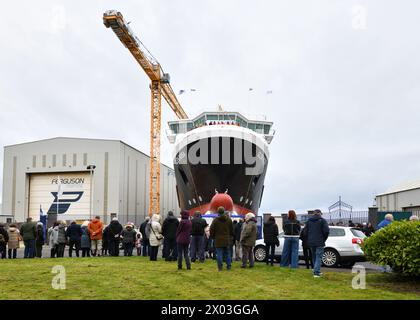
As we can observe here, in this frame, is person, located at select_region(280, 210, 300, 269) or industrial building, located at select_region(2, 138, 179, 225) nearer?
person, located at select_region(280, 210, 300, 269)

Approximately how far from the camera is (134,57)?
164 feet

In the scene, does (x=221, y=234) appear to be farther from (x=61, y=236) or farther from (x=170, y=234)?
(x=61, y=236)

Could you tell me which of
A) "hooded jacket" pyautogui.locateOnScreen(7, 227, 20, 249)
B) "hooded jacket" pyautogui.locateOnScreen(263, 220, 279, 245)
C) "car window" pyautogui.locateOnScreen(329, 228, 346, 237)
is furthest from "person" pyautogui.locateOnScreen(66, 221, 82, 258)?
"car window" pyautogui.locateOnScreen(329, 228, 346, 237)

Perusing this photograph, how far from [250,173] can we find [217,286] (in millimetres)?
20277

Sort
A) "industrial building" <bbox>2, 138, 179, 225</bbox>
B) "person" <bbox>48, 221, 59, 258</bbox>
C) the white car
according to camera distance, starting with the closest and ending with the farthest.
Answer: the white car < "person" <bbox>48, 221, 59, 258</bbox> < "industrial building" <bbox>2, 138, 179, 225</bbox>

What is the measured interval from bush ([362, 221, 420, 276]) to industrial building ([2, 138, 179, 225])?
33.0m

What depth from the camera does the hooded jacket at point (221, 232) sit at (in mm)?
11039

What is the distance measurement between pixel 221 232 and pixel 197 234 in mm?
1645

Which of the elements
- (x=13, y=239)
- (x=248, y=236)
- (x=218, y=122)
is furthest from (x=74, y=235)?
(x=218, y=122)

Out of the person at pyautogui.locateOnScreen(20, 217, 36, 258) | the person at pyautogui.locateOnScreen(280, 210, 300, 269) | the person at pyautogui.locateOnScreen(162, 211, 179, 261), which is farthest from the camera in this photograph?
the person at pyautogui.locateOnScreen(20, 217, 36, 258)

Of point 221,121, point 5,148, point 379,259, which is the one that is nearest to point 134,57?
point 5,148

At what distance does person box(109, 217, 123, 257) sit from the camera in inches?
608

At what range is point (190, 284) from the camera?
8.77 m

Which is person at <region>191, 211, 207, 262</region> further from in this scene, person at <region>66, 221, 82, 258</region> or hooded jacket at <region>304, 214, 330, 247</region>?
person at <region>66, 221, 82, 258</region>
